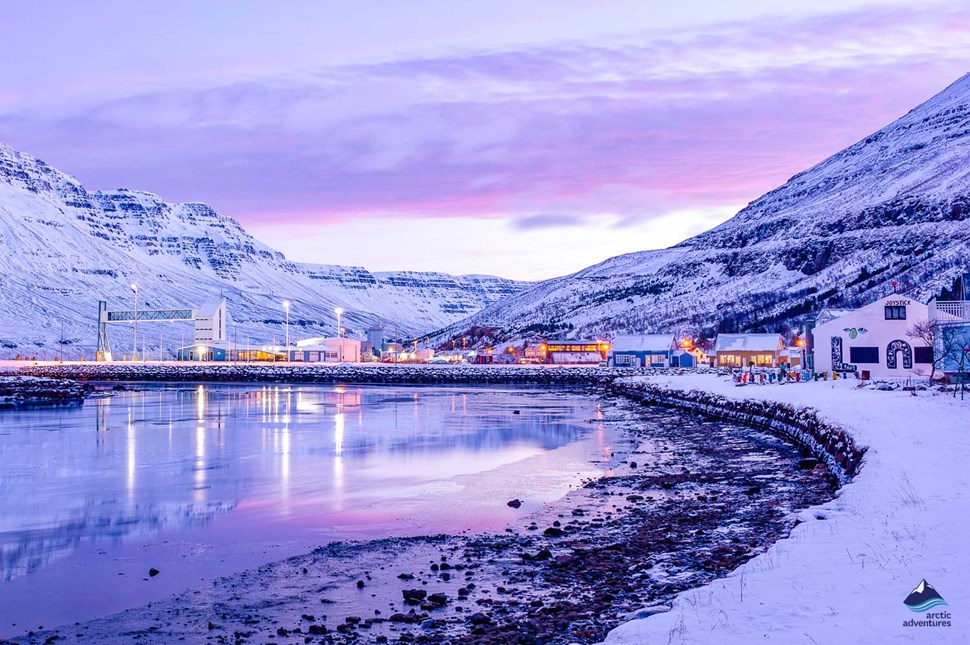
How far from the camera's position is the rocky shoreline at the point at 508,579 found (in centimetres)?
1209

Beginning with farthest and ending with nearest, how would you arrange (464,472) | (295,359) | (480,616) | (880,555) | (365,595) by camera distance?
(295,359) → (464,472) → (365,595) → (480,616) → (880,555)

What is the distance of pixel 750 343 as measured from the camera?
11331cm

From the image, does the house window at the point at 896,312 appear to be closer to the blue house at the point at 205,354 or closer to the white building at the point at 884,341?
the white building at the point at 884,341

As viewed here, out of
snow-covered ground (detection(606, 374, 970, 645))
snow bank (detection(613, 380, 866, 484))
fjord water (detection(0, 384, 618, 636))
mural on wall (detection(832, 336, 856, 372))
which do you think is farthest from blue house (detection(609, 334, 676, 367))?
snow-covered ground (detection(606, 374, 970, 645))

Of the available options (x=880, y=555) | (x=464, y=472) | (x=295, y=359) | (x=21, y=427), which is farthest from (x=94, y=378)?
(x=880, y=555)

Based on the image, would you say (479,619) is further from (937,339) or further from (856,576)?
(937,339)

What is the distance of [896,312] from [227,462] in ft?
134

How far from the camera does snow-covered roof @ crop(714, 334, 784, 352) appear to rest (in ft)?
365

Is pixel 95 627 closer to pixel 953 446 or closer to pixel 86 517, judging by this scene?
pixel 86 517

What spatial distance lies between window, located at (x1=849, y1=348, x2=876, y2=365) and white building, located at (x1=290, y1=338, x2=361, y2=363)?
4418 inches

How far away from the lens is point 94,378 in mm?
114688

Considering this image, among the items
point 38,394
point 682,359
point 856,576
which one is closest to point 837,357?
point 856,576

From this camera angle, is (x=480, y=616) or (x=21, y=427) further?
(x=21, y=427)

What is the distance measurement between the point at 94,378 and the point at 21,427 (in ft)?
243
